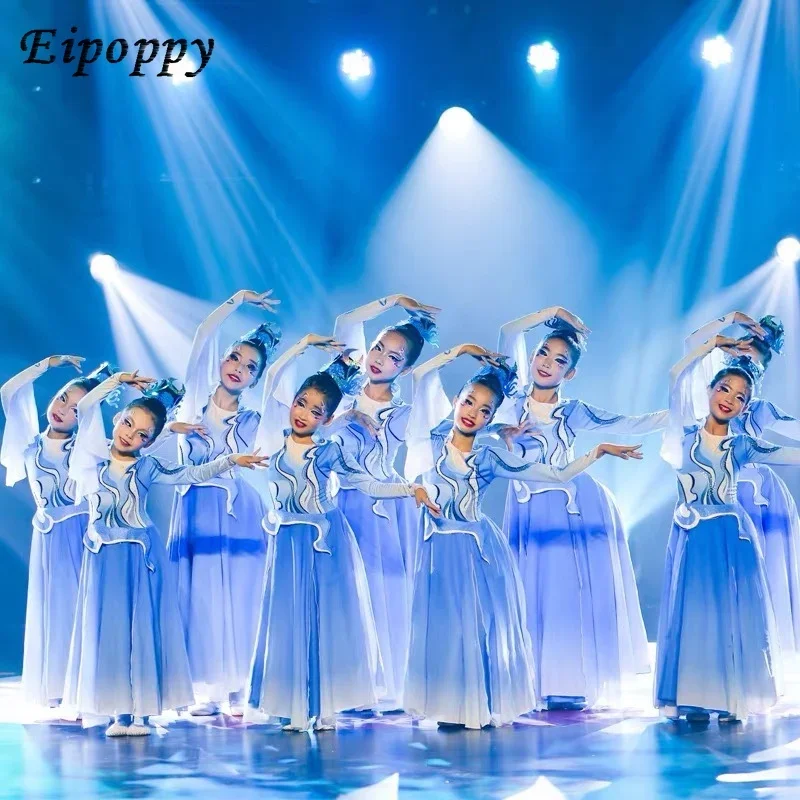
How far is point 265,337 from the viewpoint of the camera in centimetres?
650

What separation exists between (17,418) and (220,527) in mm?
1144

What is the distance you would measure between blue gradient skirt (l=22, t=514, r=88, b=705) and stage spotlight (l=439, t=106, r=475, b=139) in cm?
344

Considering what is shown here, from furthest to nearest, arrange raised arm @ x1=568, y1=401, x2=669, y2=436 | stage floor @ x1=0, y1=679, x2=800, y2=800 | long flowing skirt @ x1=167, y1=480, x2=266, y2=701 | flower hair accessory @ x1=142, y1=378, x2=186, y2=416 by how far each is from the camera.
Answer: long flowing skirt @ x1=167, y1=480, x2=266, y2=701, raised arm @ x1=568, y1=401, x2=669, y2=436, flower hair accessory @ x1=142, y1=378, x2=186, y2=416, stage floor @ x1=0, y1=679, x2=800, y2=800

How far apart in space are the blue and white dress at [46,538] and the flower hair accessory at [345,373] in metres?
1.37

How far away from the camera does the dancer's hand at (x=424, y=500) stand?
5402mm

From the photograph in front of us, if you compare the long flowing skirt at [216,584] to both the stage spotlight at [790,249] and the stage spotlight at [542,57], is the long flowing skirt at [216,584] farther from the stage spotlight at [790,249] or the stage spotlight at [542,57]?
the stage spotlight at [790,249]

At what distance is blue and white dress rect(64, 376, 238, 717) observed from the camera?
5531 mm

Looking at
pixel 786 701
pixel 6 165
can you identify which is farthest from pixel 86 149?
pixel 786 701

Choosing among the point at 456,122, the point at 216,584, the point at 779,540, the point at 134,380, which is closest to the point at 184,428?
the point at 134,380

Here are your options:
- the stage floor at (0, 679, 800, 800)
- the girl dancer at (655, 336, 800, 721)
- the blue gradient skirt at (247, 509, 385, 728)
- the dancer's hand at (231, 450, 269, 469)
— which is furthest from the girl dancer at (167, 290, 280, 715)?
the girl dancer at (655, 336, 800, 721)

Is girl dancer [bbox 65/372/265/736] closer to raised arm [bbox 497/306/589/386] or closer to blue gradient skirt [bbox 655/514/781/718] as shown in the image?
raised arm [bbox 497/306/589/386]

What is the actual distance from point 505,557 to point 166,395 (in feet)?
5.26

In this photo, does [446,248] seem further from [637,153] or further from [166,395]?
[166,395]

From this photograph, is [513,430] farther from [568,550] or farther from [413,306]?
[413,306]
